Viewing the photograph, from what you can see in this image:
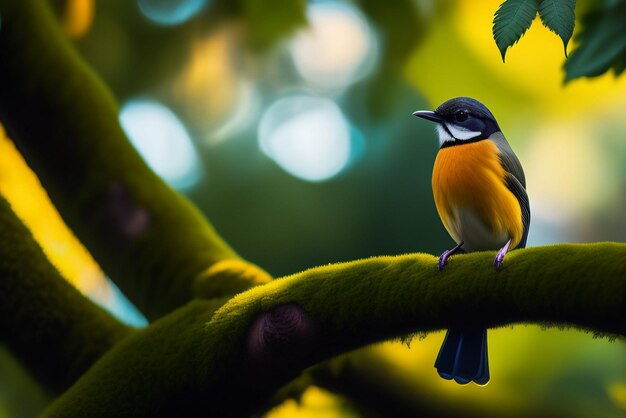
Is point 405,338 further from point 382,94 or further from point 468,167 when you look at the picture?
point 382,94

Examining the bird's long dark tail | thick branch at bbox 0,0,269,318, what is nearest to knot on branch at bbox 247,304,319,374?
the bird's long dark tail

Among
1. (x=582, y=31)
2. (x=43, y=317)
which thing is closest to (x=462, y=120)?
(x=582, y=31)

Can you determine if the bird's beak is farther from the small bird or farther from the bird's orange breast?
the bird's orange breast

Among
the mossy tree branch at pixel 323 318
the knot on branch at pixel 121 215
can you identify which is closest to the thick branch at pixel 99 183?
the knot on branch at pixel 121 215

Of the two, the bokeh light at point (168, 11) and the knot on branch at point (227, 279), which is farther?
the bokeh light at point (168, 11)

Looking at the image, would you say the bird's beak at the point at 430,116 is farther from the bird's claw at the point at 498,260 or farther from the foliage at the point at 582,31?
the bird's claw at the point at 498,260

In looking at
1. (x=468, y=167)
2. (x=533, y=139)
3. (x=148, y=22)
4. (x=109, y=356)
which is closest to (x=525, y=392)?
(x=468, y=167)
